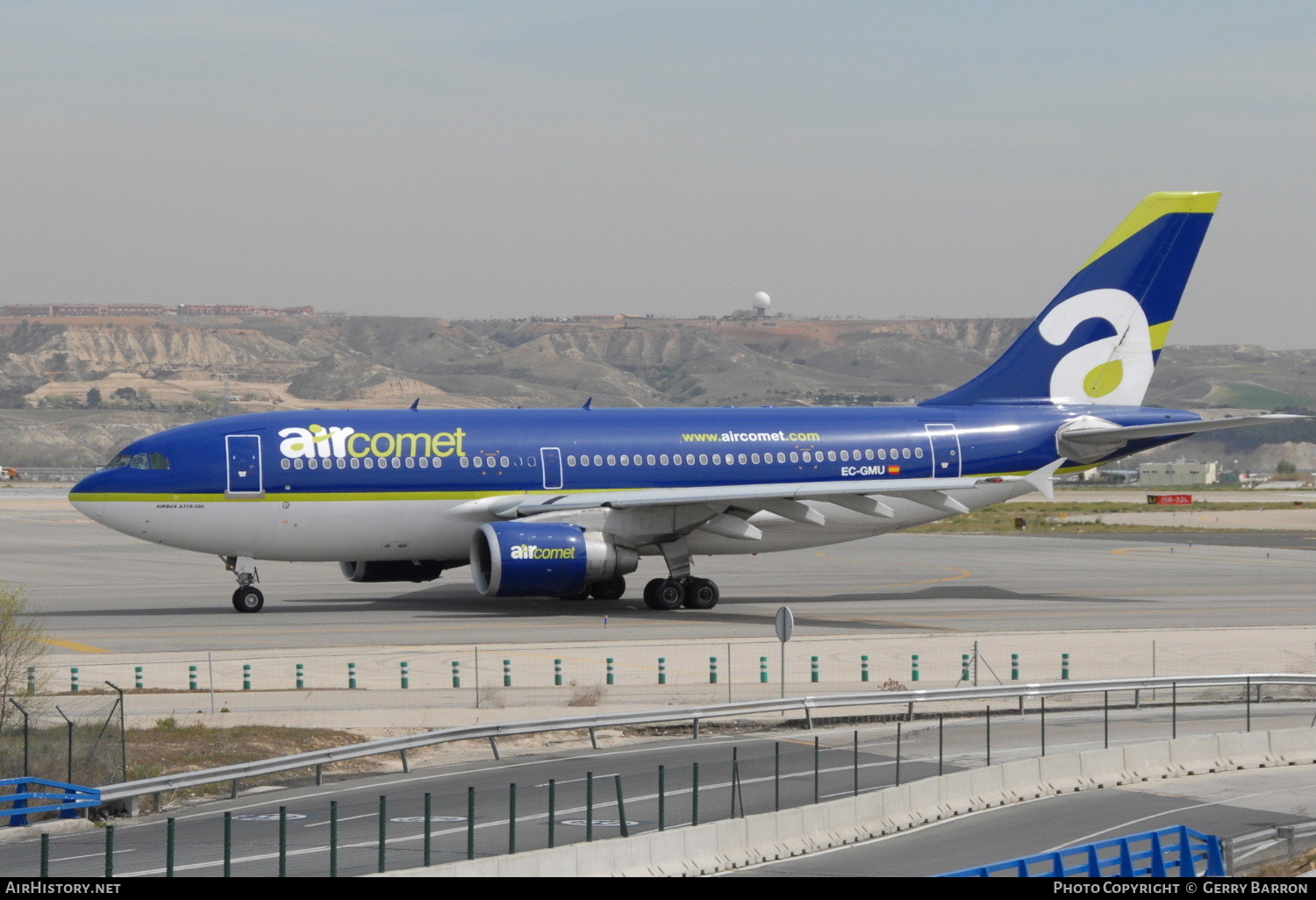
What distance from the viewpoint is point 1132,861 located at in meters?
19.0

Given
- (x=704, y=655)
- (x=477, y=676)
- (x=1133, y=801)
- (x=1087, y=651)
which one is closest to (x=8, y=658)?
(x=477, y=676)

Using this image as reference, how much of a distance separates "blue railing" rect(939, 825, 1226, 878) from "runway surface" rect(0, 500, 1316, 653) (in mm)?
22642

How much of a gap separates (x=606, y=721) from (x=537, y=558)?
648 inches

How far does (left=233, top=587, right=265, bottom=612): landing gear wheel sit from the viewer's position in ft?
153

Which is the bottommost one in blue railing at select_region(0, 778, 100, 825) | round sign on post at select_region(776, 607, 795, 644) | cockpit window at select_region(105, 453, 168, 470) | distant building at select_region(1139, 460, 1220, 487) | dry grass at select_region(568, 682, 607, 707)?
distant building at select_region(1139, 460, 1220, 487)

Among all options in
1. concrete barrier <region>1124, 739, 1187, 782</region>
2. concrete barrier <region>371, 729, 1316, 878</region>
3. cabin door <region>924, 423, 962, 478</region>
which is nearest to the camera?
concrete barrier <region>371, 729, 1316, 878</region>

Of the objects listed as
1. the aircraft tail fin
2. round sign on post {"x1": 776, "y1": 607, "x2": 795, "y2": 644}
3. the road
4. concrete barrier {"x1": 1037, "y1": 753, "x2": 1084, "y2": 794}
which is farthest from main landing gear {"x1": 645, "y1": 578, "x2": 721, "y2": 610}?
concrete barrier {"x1": 1037, "y1": 753, "x2": 1084, "y2": 794}

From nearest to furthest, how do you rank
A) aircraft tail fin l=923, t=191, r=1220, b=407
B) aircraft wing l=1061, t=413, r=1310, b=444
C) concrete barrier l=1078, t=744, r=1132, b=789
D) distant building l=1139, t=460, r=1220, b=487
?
concrete barrier l=1078, t=744, r=1132, b=789
aircraft wing l=1061, t=413, r=1310, b=444
aircraft tail fin l=923, t=191, r=1220, b=407
distant building l=1139, t=460, r=1220, b=487

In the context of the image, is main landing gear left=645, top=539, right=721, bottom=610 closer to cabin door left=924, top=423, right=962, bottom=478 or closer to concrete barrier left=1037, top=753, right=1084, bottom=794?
cabin door left=924, top=423, right=962, bottom=478

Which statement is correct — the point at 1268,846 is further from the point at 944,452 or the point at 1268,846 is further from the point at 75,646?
the point at 944,452

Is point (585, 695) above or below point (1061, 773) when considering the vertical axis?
below

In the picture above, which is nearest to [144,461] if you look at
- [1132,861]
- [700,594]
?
[700,594]

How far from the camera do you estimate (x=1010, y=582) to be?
58406 mm

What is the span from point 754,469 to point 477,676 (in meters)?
16.5
